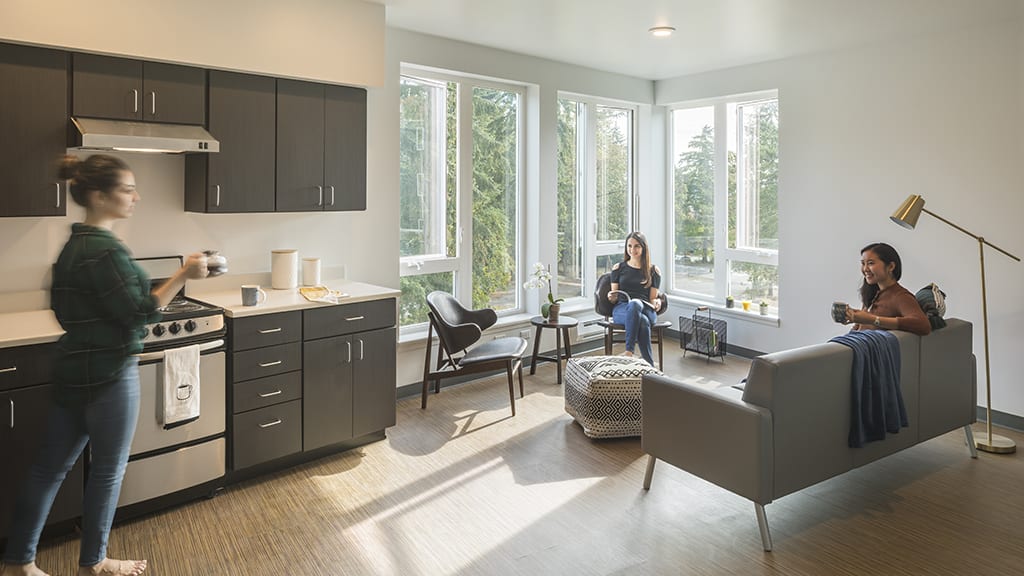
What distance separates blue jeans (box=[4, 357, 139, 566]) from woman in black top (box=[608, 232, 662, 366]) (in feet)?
12.5

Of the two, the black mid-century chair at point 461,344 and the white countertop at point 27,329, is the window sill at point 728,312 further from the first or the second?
the white countertop at point 27,329

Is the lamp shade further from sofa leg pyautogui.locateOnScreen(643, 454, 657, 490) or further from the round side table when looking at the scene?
the round side table

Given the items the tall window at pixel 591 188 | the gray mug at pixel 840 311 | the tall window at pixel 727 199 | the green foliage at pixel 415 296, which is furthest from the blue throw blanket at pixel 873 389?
the tall window at pixel 591 188

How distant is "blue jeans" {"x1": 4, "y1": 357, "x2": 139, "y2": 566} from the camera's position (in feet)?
8.07

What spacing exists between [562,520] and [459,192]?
2.95 metres

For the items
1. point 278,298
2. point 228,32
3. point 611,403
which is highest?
point 228,32

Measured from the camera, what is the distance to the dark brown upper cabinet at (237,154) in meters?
3.63

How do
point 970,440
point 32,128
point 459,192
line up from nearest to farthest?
point 32,128 → point 970,440 → point 459,192

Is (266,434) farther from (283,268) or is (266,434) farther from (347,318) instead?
(283,268)

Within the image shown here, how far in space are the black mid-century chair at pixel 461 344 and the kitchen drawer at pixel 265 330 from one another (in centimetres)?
116

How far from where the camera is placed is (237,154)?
3.71 m

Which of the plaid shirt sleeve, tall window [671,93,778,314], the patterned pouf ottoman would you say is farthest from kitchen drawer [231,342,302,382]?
tall window [671,93,778,314]

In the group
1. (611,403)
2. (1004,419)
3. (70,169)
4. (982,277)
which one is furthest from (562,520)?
(1004,419)

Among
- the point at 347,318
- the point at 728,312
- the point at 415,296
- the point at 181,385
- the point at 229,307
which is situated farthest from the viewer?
the point at 728,312
